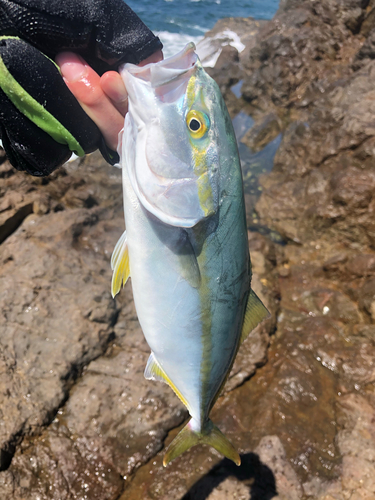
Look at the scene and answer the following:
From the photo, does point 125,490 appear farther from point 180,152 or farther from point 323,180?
point 323,180

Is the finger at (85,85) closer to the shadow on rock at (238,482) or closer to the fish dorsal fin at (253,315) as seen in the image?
the fish dorsal fin at (253,315)

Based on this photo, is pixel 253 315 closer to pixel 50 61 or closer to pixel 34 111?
pixel 34 111

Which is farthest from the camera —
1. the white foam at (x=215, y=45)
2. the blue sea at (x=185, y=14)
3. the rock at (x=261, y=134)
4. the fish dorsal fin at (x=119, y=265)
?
the blue sea at (x=185, y=14)

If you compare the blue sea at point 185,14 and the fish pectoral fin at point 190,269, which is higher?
the fish pectoral fin at point 190,269

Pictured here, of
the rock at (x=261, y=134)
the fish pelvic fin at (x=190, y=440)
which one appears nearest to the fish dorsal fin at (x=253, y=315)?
the fish pelvic fin at (x=190, y=440)

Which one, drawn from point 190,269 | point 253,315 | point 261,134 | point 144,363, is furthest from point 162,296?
point 261,134

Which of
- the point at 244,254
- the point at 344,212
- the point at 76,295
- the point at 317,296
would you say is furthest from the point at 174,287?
the point at 344,212
